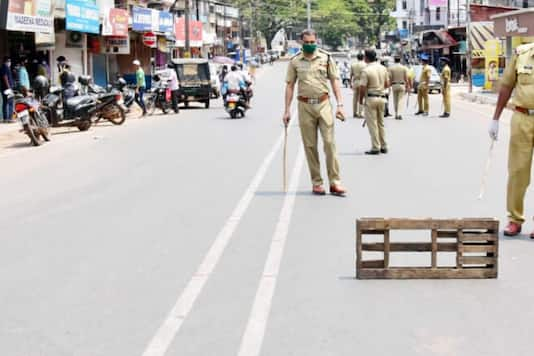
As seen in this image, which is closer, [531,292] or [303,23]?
[531,292]

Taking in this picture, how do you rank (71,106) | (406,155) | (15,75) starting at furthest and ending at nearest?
(15,75) → (71,106) → (406,155)

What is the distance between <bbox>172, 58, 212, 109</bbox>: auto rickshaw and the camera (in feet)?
111

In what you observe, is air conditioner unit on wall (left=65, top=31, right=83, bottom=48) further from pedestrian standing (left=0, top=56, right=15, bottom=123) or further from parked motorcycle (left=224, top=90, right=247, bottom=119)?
parked motorcycle (left=224, top=90, right=247, bottom=119)

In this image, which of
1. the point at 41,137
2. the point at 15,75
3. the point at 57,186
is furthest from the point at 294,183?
the point at 15,75

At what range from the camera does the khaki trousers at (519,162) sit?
27.1ft

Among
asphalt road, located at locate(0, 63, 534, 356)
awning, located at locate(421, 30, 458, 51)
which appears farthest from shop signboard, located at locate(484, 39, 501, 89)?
Answer: asphalt road, located at locate(0, 63, 534, 356)

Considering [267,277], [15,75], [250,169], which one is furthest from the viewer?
[15,75]

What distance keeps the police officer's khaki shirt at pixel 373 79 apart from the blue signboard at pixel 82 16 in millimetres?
16443

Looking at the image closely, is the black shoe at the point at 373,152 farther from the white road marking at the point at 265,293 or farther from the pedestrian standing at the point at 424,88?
the pedestrian standing at the point at 424,88

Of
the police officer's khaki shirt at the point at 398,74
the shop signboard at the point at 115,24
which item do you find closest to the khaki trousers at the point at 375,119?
the police officer's khaki shirt at the point at 398,74

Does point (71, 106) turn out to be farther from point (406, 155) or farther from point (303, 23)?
point (303, 23)

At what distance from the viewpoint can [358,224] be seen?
21.8 feet

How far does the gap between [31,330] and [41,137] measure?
15.9 metres

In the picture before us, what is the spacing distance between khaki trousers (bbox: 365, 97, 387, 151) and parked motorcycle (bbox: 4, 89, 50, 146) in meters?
7.16
